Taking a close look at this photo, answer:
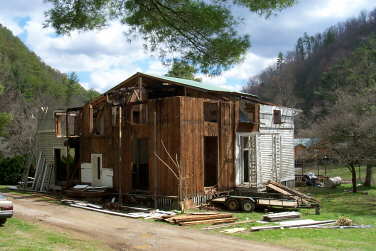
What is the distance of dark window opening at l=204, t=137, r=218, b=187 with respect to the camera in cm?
2277

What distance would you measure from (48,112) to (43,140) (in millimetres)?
1945

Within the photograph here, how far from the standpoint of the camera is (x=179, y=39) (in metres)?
10.9

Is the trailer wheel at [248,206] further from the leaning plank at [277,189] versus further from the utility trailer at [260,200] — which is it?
the leaning plank at [277,189]

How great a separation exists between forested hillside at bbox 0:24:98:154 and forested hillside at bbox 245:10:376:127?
35693mm

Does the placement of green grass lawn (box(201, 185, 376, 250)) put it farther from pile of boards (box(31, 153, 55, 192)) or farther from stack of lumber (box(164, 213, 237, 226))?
pile of boards (box(31, 153, 55, 192))

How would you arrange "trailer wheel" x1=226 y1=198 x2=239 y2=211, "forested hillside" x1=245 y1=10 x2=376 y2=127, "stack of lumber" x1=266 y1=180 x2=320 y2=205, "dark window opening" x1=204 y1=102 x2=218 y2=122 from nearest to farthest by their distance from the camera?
"trailer wheel" x1=226 y1=198 x2=239 y2=211 → "stack of lumber" x1=266 y1=180 x2=320 y2=205 → "dark window opening" x1=204 y1=102 x2=218 y2=122 → "forested hillside" x1=245 y1=10 x2=376 y2=127

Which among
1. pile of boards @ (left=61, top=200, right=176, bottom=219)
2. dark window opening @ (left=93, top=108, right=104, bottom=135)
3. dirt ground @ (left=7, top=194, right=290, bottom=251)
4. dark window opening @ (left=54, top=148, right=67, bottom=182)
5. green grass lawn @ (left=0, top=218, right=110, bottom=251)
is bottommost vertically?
dirt ground @ (left=7, top=194, right=290, bottom=251)

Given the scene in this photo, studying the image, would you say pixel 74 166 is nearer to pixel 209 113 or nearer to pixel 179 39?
pixel 209 113

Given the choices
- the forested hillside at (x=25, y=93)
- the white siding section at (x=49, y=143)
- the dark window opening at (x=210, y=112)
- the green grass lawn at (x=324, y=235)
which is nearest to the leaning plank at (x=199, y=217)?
the green grass lawn at (x=324, y=235)

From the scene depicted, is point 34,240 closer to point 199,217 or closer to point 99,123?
point 199,217

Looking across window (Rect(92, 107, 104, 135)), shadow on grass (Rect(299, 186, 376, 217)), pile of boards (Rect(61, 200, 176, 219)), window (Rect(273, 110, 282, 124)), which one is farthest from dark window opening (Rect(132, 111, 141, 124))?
shadow on grass (Rect(299, 186, 376, 217))

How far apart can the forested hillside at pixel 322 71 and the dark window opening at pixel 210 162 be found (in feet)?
127

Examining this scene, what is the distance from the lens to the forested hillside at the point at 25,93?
37.7m

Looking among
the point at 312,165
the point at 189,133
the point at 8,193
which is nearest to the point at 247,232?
the point at 189,133
